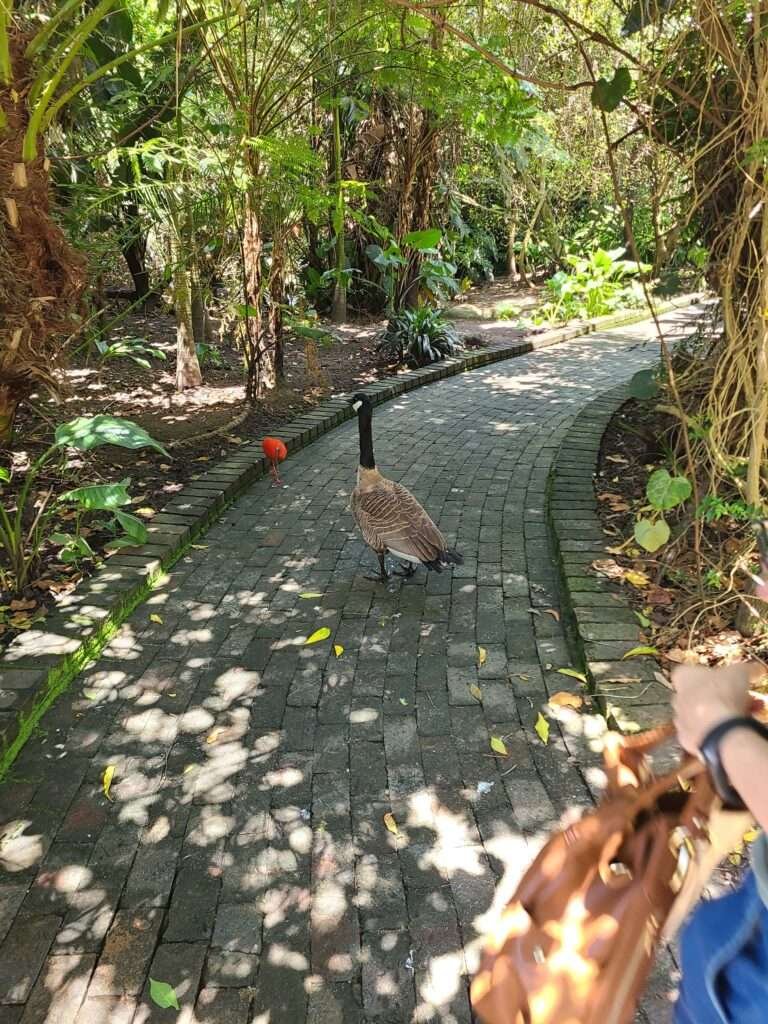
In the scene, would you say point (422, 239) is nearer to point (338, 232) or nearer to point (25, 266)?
point (338, 232)

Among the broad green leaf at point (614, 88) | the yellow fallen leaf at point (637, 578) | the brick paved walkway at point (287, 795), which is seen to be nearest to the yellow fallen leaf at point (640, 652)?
the brick paved walkway at point (287, 795)

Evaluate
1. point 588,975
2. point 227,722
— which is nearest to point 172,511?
point 227,722

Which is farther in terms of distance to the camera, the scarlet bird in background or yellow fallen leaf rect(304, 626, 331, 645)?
the scarlet bird in background

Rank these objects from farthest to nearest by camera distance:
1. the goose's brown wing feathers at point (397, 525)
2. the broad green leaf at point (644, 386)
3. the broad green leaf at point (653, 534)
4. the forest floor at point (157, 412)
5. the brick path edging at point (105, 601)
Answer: the broad green leaf at point (644, 386) < the forest floor at point (157, 412) < the goose's brown wing feathers at point (397, 525) < the broad green leaf at point (653, 534) < the brick path edging at point (105, 601)

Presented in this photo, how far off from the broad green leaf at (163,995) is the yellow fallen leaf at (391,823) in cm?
89

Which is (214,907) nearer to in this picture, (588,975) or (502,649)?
(588,975)

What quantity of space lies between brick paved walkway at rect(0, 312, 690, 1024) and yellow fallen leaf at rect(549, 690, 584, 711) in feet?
0.23

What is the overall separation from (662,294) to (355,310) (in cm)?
943

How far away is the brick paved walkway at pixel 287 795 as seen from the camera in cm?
214

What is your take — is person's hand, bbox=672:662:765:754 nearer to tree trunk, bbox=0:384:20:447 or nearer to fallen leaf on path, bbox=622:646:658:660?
fallen leaf on path, bbox=622:646:658:660

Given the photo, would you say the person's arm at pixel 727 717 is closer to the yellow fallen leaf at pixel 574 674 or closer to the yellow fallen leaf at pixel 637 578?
the yellow fallen leaf at pixel 574 674

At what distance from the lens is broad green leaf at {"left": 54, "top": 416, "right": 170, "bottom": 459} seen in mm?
3848

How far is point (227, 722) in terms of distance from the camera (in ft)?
10.6

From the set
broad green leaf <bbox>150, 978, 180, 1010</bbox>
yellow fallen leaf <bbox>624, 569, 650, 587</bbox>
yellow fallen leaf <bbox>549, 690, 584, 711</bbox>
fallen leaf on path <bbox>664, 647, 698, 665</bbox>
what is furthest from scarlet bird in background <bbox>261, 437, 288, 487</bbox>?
broad green leaf <bbox>150, 978, 180, 1010</bbox>
